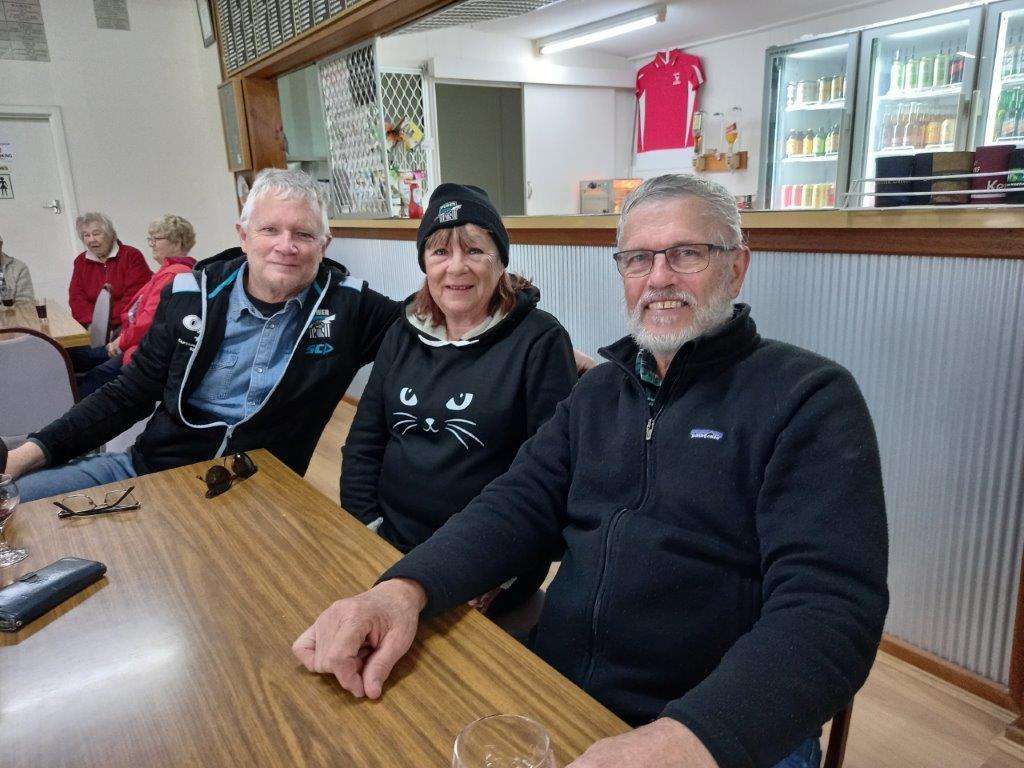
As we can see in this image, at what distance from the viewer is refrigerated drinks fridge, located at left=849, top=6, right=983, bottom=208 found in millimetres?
4027

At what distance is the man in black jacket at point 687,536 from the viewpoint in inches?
29.0

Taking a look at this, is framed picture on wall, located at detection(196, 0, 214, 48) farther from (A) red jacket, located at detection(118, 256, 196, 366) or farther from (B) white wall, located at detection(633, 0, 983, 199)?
(B) white wall, located at detection(633, 0, 983, 199)

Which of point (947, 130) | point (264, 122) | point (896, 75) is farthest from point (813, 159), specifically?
point (264, 122)

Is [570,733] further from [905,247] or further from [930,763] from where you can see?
[905,247]

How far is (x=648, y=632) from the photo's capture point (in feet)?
3.17

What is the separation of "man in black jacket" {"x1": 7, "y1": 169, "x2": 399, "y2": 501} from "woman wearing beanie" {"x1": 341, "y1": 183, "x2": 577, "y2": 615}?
0.87 feet

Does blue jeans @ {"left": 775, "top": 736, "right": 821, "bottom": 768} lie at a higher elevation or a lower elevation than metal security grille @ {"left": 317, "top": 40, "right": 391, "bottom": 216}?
lower

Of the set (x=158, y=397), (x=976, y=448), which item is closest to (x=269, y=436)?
(x=158, y=397)

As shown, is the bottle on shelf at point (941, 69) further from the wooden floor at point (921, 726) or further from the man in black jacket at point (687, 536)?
the man in black jacket at point (687, 536)

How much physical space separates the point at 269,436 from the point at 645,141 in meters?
6.13

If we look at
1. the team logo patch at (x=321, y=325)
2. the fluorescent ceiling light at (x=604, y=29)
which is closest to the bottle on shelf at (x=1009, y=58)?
the fluorescent ceiling light at (x=604, y=29)

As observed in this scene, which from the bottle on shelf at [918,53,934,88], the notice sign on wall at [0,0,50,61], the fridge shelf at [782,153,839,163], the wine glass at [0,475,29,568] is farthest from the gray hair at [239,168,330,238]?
the notice sign on wall at [0,0,50,61]

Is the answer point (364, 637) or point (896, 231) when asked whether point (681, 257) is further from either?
point (896, 231)

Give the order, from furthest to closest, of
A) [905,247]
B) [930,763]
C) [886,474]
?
1. [886,474]
2. [905,247]
3. [930,763]
